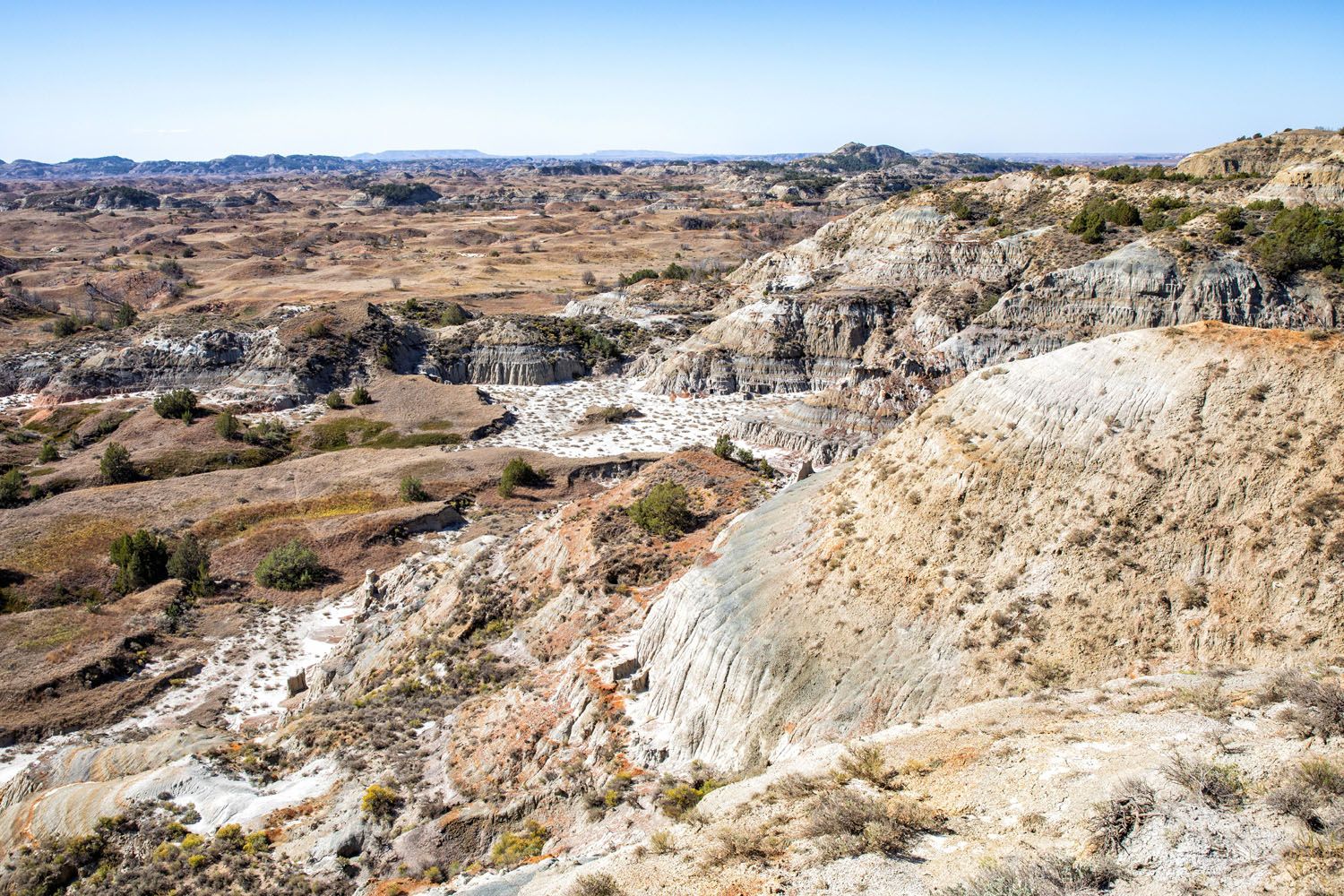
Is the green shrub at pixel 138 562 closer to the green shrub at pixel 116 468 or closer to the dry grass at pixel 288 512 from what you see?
the dry grass at pixel 288 512

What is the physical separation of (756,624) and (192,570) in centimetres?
2961

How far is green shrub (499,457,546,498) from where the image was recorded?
146 ft

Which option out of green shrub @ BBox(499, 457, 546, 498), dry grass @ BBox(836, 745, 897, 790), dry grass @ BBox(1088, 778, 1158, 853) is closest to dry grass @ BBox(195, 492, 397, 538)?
green shrub @ BBox(499, 457, 546, 498)

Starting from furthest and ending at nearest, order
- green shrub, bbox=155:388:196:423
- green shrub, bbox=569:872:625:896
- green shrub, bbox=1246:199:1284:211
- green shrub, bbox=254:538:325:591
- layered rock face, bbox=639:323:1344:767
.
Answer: green shrub, bbox=155:388:196:423, green shrub, bbox=1246:199:1284:211, green shrub, bbox=254:538:325:591, layered rock face, bbox=639:323:1344:767, green shrub, bbox=569:872:625:896

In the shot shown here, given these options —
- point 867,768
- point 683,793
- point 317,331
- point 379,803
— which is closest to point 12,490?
point 317,331

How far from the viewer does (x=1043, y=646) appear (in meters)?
16.2

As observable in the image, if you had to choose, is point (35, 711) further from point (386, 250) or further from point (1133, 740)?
point (386, 250)

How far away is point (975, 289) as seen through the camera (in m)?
60.9

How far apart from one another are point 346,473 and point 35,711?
2205 cm

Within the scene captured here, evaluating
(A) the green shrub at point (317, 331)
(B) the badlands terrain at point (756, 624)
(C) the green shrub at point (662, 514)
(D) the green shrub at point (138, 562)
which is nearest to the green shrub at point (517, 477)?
(B) the badlands terrain at point (756, 624)

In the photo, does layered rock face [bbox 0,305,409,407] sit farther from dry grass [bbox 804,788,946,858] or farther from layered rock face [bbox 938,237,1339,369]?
dry grass [bbox 804,788,946,858]

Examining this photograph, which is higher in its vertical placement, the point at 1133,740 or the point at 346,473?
the point at 1133,740

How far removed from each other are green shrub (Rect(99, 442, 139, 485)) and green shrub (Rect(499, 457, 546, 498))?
22.4 metres

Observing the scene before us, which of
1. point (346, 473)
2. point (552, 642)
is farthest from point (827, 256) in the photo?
point (552, 642)
